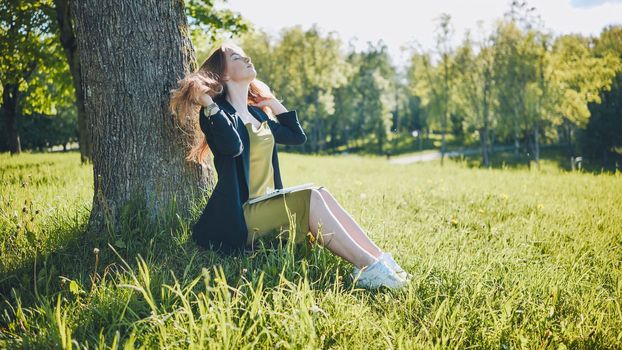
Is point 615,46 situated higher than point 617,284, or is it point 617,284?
point 615,46

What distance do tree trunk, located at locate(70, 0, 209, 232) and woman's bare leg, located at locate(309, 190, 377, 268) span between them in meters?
1.28

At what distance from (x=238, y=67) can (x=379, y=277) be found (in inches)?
83.9

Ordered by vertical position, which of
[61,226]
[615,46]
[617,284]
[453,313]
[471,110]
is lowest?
[617,284]

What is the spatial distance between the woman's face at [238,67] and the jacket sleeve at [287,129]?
22.8 inches

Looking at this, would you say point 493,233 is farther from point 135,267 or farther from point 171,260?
point 135,267

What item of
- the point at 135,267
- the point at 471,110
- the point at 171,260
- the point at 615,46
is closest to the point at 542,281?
the point at 171,260

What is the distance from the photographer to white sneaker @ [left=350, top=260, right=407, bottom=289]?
261cm

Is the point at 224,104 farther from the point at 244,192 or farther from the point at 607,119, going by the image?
the point at 607,119

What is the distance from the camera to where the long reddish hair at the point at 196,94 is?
3129mm

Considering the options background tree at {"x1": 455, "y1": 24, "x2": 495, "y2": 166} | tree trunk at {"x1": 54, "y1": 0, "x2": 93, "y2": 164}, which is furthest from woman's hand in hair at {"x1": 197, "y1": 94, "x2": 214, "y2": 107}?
background tree at {"x1": 455, "y1": 24, "x2": 495, "y2": 166}

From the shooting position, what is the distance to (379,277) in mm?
2633

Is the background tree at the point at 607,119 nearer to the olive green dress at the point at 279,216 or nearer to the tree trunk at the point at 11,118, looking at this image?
the olive green dress at the point at 279,216

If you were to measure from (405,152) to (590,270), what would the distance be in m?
50.7

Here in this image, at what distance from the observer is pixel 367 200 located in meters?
5.27
